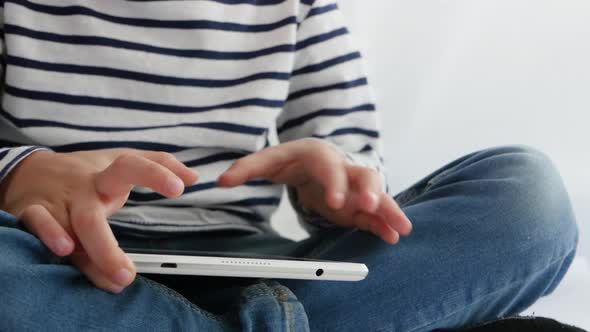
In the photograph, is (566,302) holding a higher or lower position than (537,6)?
lower

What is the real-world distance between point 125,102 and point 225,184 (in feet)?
0.44

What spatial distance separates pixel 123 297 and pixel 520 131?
0.67 meters

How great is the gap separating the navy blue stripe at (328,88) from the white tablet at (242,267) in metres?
0.28

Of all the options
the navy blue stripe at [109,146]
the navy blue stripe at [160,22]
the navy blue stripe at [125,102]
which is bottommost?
the navy blue stripe at [109,146]

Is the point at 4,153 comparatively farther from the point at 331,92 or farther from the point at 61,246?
the point at 331,92

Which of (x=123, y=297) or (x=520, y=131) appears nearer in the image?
(x=123, y=297)

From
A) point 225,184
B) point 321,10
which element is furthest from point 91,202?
point 321,10

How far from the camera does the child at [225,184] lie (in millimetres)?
377

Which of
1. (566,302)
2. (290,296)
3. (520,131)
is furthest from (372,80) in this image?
(290,296)

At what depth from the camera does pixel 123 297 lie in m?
0.38

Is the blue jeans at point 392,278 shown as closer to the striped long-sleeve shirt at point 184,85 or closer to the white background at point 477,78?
the striped long-sleeve shirt at point 184,85

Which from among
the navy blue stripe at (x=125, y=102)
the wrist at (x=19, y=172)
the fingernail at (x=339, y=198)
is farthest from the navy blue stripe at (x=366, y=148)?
the wrist at (x=19, y=172)

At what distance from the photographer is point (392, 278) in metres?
0.44

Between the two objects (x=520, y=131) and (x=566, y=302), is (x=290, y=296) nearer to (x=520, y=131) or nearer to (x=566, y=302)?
(x=566, y=302)
